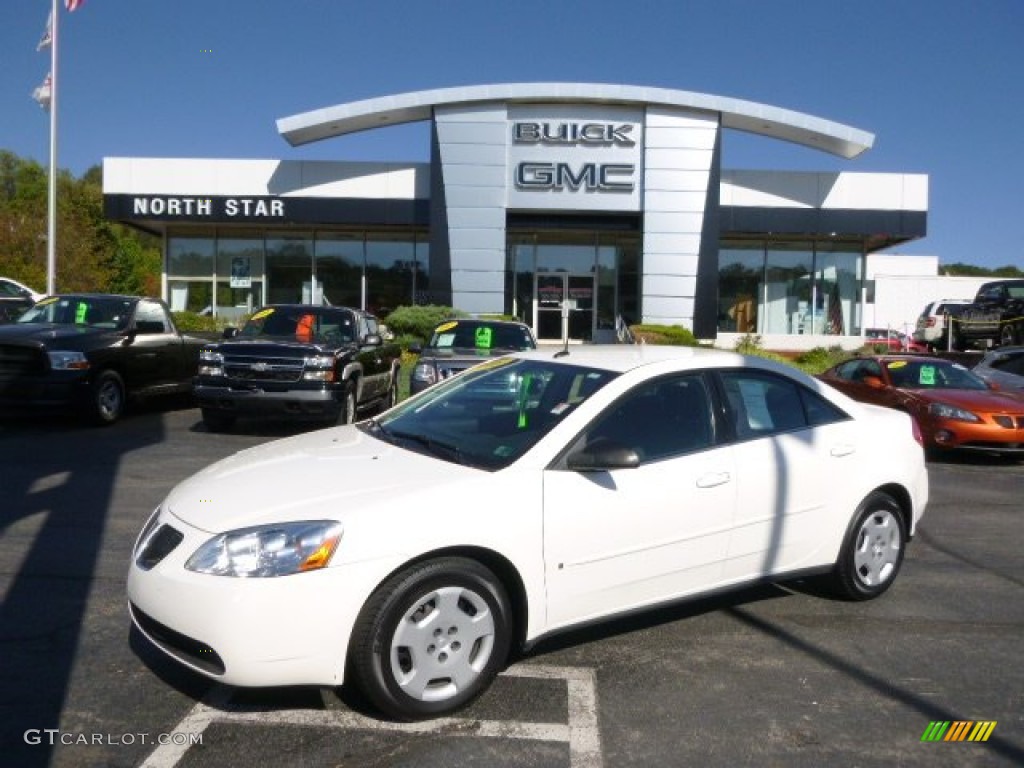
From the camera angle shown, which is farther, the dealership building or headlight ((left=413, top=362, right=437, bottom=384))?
the dealership building

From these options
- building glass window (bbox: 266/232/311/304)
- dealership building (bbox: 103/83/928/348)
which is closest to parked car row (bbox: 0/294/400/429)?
dealership building (bbox: 103/83/928/348)

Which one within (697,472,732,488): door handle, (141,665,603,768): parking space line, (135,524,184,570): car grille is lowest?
(141,665,603,768): parking space line

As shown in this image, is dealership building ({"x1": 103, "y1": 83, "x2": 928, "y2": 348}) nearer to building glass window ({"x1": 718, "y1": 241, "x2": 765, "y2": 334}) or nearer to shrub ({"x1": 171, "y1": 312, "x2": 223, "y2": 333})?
building glass window ({"x1": 718, "y1": 241, "x2": 765, "y2": 334})

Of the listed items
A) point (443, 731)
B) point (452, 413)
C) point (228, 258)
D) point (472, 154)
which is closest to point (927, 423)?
point (452, 413)

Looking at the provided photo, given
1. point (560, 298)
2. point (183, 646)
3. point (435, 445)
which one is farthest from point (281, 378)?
point (560, 298)

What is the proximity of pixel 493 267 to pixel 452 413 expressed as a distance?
20.7 meters

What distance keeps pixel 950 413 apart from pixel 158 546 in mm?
10097

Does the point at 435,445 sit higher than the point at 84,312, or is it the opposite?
the point at 84,312

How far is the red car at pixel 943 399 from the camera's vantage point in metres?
11.1

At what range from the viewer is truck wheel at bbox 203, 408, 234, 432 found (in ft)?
37.5

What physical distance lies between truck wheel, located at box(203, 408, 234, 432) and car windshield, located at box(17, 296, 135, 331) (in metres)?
1.82

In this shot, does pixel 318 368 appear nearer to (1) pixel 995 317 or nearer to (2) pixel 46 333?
(2) pixel 46 333

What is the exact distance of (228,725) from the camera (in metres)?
3.68

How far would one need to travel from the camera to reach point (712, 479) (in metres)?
4.57
